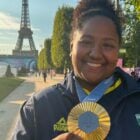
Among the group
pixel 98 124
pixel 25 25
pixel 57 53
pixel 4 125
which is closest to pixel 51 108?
pixel 98 124

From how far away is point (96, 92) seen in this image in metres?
2.79

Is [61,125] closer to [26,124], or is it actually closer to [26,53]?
[26,124]

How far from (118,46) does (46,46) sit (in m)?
97.9

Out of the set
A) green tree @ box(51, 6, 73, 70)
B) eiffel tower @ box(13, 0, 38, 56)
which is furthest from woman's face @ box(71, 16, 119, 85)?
eiffel tower @ box(13, 0, 38, 56)

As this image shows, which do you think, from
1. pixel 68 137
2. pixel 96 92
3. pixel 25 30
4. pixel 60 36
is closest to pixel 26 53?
pixel 25 30

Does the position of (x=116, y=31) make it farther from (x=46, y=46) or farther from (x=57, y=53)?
(x=46, y=46)

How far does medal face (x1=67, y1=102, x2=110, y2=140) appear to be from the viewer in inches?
108

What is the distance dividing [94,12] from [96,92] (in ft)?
1.51

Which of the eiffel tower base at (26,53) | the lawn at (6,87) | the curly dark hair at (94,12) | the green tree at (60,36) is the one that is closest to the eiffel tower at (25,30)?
the eiffel tower base at (26,53)

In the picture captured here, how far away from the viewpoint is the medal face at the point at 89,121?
8.98 feet

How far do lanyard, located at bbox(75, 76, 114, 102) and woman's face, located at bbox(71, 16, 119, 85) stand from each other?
58 millimetres

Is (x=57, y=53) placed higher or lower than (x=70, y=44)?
lower

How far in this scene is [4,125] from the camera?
1531cm

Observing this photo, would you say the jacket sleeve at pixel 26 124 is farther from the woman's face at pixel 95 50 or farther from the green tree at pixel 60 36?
the green tree at pixel 60 36
